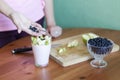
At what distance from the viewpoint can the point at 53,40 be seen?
1.44 meters

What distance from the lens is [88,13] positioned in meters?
1.74

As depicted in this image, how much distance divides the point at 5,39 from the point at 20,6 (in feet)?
0.73

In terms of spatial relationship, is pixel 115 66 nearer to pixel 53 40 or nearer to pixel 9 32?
pixel 53 40

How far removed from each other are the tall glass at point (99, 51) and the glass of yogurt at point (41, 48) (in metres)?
0.18

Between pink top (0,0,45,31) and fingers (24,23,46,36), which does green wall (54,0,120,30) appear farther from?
fingers (24,23,46,36)

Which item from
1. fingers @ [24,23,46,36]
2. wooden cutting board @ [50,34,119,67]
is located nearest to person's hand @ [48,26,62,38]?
wooden cutting board @ [50,34,119,67]

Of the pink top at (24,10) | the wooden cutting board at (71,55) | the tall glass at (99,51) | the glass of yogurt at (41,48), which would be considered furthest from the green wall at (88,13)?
the glass of yogurt at (41,48)

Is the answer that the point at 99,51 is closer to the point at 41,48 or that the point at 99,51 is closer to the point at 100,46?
the point at 100,46

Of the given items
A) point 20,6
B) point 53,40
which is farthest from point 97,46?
point 20,6

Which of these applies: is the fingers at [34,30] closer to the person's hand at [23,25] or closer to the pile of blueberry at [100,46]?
the person's hand at [23,25]

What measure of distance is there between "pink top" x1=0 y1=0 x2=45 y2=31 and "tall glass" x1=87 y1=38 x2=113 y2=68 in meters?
0.56

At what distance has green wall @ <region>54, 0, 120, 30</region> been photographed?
64.4 inches

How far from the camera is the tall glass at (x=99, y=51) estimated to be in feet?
3.56

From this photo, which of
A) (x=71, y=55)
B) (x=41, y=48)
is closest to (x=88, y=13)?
(x=71, y=55)
